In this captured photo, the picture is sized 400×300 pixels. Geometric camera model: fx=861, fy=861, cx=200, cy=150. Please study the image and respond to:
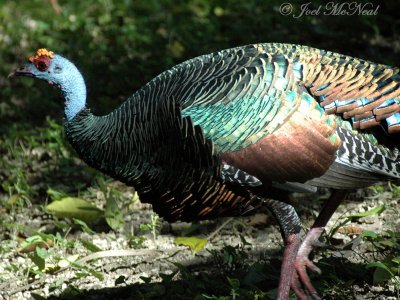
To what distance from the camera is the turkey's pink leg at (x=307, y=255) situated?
4.50m

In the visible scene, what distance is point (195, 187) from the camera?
4383 mm

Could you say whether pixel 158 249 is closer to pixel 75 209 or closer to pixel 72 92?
pixel 75 209

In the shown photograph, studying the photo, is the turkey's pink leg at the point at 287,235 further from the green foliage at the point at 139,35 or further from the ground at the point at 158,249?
the green foliage at the point at 139,35

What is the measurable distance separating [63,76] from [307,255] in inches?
65.9

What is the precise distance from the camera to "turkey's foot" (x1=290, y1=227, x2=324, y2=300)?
14.7ft

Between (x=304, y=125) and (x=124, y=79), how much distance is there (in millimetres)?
3791

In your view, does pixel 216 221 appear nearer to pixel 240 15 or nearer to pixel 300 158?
pixel 300 158

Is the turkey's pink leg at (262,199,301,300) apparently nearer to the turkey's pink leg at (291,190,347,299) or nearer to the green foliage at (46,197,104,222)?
the turkey's pink leg at (291,190,347,299)

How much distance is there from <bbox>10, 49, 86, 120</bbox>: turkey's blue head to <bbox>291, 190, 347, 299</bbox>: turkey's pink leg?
57.2 inches

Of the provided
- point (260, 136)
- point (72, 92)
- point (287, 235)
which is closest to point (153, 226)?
point (72, 92)

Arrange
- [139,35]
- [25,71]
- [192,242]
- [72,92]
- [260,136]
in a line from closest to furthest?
[260,136]
[72,92]
[25,71]
[192,242]
[139,35]

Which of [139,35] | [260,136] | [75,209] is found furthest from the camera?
[139,35]

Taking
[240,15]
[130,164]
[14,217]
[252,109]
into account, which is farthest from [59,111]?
[252,109]

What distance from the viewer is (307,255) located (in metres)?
4.66
